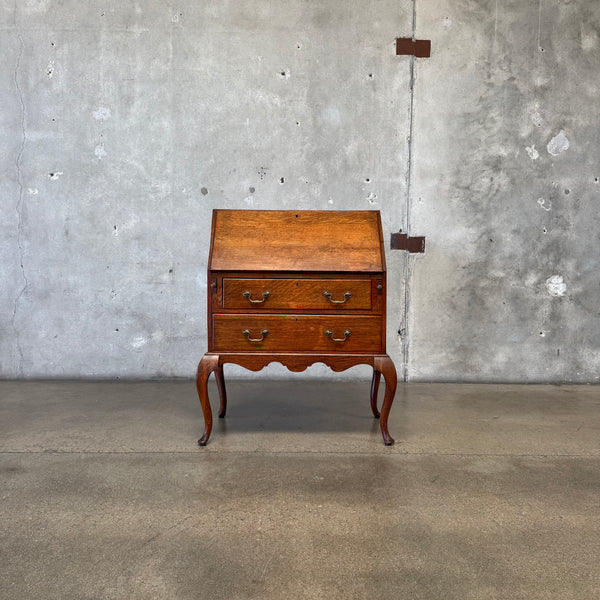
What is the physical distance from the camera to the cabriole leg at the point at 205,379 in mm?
2529

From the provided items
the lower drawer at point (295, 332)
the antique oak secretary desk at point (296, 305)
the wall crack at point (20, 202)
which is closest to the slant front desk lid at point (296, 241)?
the antique oak secretary desk at point (296, 305)

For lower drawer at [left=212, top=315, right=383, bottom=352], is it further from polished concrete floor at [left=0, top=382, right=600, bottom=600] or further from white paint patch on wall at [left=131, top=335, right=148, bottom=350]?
white paint patch on wall at [left=131, top=335, right=148, bottom=350]

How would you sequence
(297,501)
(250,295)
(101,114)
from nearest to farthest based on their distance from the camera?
(297,501), (250,295), (101,114)

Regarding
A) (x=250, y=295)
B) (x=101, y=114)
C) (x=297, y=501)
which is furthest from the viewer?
(x=101, y=114)

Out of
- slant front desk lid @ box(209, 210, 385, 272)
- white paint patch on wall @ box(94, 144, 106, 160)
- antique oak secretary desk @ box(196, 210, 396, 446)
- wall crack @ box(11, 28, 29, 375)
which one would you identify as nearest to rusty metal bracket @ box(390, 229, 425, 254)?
slant front desk lid @ box(209, 210, 385, 272)

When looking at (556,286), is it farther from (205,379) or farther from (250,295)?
(205,379)

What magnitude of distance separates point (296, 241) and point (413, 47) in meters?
2.09

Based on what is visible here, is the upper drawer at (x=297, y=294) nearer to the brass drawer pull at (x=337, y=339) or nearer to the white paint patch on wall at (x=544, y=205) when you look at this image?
the brass drawer pull at (x=337, y=339)

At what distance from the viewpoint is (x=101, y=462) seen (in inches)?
92.9

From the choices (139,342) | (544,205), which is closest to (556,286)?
(544,205)

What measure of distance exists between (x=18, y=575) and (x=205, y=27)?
350cm

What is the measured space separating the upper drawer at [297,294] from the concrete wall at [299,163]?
1.39 meters

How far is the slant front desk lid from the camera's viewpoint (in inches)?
99.3

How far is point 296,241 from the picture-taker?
260cm
